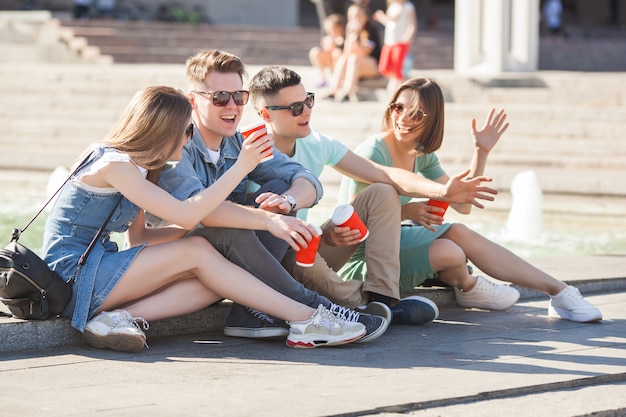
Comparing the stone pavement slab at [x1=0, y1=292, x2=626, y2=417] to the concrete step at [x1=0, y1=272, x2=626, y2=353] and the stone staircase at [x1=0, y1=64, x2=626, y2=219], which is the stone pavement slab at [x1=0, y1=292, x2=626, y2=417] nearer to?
the concrete step at [x1=0, y1=272, x2=626, y2=353]

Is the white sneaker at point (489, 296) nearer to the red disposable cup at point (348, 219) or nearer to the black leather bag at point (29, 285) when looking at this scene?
the red disposable cup at point (348, 219)

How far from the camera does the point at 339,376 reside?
14.1ft

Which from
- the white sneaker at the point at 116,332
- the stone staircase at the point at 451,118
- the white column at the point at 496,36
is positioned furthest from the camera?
the white column at the point at 496,36

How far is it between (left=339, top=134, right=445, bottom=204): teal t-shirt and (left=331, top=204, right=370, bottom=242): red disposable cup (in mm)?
726

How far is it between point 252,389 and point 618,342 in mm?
1838

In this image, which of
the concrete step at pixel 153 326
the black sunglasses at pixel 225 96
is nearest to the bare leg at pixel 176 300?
the concrete step at pixel 153 326

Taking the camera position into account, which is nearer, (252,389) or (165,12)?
(252,389)

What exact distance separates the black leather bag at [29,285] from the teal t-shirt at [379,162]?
1.70m

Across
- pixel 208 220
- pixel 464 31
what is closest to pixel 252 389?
Result: pixel 208 220

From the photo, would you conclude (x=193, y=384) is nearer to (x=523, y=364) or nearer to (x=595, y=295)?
(x=523, y=364)

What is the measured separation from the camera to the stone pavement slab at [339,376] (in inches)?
150

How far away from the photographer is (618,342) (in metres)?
5.09

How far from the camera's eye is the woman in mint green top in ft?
18.5

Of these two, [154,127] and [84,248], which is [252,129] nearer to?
[154,127]
